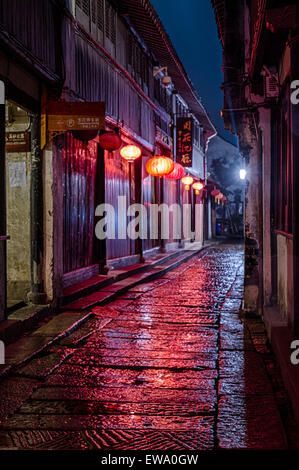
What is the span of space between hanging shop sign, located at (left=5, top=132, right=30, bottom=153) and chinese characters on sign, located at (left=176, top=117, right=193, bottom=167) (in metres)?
15.1

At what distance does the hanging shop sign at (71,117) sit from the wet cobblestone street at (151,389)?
3707 millimetres

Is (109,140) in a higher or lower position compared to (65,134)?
higher

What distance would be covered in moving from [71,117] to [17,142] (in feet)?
4.72

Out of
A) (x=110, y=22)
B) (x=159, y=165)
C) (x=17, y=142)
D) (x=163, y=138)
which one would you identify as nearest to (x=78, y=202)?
(x=17, y=142)

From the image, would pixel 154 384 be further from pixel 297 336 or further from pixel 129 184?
pixel 129 184

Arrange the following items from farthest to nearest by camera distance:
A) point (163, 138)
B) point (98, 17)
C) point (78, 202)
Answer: point (163, 138)
point (98, 17)
point (78, 202)

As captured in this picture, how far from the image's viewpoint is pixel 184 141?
2370 cm

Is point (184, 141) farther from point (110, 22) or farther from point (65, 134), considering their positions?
point (65, 134)

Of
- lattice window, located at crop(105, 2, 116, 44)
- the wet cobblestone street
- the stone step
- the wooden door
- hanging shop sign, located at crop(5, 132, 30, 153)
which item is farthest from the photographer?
lattice window, located at crop(105, 2, 116, 44)

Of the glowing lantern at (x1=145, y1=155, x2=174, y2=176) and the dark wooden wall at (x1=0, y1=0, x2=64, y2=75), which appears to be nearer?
the dark wooden wall at (x1=0, y1=0, x2=64, y2=75)

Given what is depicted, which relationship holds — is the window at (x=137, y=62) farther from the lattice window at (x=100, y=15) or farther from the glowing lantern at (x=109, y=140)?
the glowing lantern at (x=109, y=140)

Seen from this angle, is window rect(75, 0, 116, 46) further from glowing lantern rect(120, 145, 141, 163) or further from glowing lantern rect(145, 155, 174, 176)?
glowing lantern rect(145, 155, 174, 176)

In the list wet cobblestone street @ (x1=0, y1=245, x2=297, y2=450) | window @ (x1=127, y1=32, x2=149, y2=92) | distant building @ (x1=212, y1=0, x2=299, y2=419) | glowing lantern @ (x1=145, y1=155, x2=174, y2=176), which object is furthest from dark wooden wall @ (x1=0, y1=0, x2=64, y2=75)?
window @ (x1=127, y1=32, x2=149, y2=92)

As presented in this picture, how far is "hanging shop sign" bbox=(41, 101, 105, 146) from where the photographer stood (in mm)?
8555
